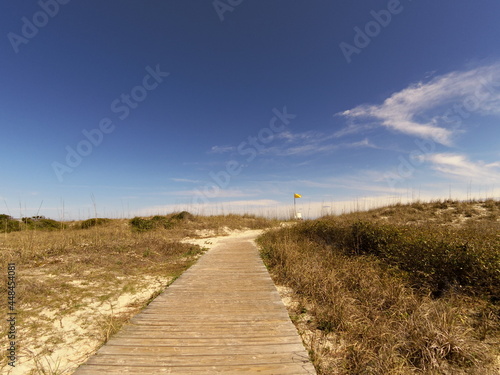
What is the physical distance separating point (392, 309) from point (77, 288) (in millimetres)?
7409

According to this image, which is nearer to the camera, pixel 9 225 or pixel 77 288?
pixel 77 288

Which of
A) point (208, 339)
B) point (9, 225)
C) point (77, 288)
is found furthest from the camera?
point (9, 225)

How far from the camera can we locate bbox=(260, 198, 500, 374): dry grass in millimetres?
2646

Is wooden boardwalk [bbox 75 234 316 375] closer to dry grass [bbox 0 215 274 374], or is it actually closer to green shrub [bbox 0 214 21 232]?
dry grass [bbox 0 215 274 374]

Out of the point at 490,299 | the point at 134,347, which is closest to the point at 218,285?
the point at 134,347

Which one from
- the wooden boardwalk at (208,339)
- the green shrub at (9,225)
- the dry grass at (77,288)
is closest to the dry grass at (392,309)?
the wooden boardwalk at (208,339)

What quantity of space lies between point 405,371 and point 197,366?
7.73 ft

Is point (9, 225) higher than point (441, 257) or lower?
higher

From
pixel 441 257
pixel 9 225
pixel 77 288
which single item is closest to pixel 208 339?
pixel 77 288

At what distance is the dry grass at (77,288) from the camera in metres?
3.30

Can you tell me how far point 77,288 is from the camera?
5.64 meters

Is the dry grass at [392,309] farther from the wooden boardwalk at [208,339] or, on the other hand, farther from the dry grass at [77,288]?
the dry grass at [77,288]

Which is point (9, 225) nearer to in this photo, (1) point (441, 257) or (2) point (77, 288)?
(2) point (77, 288)

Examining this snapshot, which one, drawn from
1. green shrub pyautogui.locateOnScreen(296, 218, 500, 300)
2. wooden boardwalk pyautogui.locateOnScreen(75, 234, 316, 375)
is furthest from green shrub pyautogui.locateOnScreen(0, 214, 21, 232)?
green shrub pyautogui.locateOnScreen(296, 218, 500, 300)
